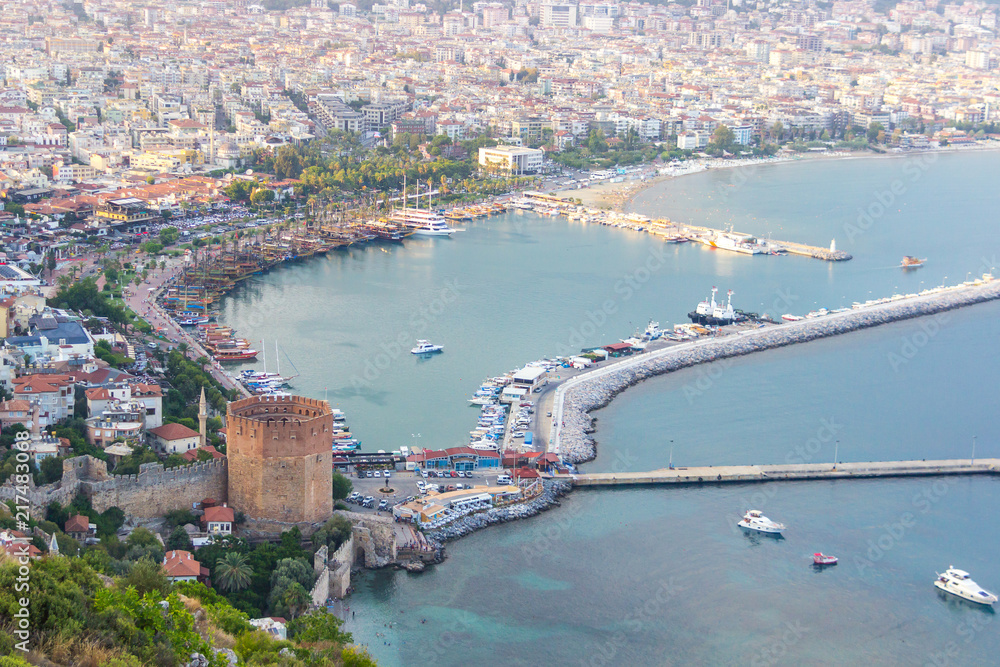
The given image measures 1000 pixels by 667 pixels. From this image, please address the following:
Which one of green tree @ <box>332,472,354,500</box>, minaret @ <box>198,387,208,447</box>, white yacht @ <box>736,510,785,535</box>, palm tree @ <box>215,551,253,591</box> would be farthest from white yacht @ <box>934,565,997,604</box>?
minaret @ <box>198,387,208,447</box>

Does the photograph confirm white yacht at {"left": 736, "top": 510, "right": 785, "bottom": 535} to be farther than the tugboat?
No

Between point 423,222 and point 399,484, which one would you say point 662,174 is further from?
point 399,484

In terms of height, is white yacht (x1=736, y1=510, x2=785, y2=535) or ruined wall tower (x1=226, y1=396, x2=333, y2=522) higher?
ruined wall tower (x1=226, y1=396, x2=333, y2=522)

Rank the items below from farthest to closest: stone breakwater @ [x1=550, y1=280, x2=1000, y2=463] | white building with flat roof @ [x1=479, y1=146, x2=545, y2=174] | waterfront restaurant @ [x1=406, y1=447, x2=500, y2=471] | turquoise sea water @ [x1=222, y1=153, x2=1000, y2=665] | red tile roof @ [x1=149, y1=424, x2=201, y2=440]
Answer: white building with flat roof @ [x1=479, y1=146, x2=545, y2=174] < stone breakwater @ [x1=550, y1=280, x2=1000, y2=463] < waterfront restaurant @ [x1=406, y1=447, x2=500, y2=471] < red tile roof @ [x1=149, y1=424, x2=201, y2=440] < turquoise sea water @ [x1=222, y1=153, x2=1000, y2=665]

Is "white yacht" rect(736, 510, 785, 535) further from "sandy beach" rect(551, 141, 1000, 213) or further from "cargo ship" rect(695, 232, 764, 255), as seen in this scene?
"sandy beach" rect(551, 141, 1000, 213)

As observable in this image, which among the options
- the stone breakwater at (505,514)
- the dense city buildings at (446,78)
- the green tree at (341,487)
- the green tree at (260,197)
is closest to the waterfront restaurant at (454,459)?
the stone breakwater at (505,514)

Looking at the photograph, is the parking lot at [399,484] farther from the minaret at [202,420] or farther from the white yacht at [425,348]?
the white yacht at [425,348]

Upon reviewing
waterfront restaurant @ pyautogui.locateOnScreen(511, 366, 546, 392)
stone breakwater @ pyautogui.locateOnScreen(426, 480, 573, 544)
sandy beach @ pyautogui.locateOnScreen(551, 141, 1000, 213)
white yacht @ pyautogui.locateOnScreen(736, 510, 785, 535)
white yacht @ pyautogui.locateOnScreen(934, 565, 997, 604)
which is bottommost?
white yacht @ pyautogui.locateOnScreen(934, 565, 997, 604)

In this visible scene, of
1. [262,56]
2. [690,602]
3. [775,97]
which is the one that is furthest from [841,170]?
[690,602]
